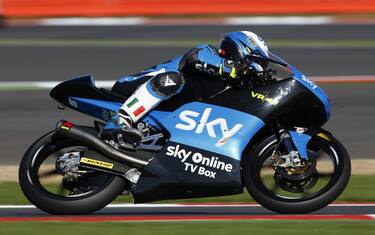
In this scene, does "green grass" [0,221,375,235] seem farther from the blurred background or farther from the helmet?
the blurred background

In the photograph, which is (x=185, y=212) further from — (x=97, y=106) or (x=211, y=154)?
(x=97, y=106)

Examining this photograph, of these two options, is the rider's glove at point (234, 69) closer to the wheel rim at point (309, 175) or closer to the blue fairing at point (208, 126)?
the blue fairing at point (208, 126)

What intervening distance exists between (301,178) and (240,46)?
A: 1.07 meters

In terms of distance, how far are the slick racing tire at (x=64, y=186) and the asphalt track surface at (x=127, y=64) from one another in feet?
10.1

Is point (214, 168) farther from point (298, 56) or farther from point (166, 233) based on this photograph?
point (298, 56)

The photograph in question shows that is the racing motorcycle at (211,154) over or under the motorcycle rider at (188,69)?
under

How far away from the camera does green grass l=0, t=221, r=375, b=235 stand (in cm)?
677

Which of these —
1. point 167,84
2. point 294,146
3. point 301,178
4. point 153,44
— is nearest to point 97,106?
point 167,84

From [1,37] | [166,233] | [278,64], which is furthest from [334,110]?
[1,37]

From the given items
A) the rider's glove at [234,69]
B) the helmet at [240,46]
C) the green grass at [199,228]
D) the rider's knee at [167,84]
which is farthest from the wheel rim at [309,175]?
the rider's knee at [167,84]

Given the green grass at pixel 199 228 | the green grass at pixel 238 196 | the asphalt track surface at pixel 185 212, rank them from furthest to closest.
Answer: the green grass at pixel 238 196 → the asphalt track surface at pixel 185 212 → the green grass at pixel 199 228

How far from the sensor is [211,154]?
7.45 meters

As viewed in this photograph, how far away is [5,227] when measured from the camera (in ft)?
23.0

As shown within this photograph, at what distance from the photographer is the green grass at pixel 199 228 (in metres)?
6.77
